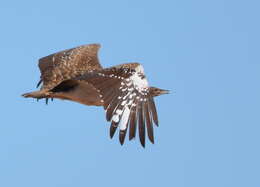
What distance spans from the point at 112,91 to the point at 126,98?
340 mm

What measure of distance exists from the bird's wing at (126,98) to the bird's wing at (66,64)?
247 cm

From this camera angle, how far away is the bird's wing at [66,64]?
16.9 metres

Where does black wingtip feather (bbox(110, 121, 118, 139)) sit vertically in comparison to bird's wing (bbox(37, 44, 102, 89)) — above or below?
below

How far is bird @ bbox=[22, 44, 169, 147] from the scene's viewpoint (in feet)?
41.6

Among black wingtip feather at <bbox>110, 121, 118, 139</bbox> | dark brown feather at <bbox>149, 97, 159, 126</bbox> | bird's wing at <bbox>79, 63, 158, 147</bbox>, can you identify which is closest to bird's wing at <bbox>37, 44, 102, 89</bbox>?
bird's wing at <bbox>79, 63, 158, 147</bbox>

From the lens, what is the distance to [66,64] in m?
17.8

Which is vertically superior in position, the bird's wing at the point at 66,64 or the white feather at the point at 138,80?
the bird's wing at the point at 66,64

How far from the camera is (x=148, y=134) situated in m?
12.5

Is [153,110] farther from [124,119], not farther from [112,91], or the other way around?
[112,91]

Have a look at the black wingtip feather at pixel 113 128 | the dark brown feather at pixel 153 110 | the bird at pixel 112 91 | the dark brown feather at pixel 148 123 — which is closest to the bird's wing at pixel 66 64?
the bird at pixel 112 91

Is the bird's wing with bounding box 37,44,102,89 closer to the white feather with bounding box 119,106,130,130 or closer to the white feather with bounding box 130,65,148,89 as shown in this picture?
the white feather with bounding box 130,65,148,89

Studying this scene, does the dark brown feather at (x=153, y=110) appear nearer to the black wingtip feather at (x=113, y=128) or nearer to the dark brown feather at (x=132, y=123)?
the dark brown feather at (x=132, y=123)

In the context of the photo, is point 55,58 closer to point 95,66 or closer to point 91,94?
point 95,66

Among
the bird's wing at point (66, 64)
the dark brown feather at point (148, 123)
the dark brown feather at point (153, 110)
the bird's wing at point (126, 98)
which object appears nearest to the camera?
the dark brown feather at point (148, 123)
